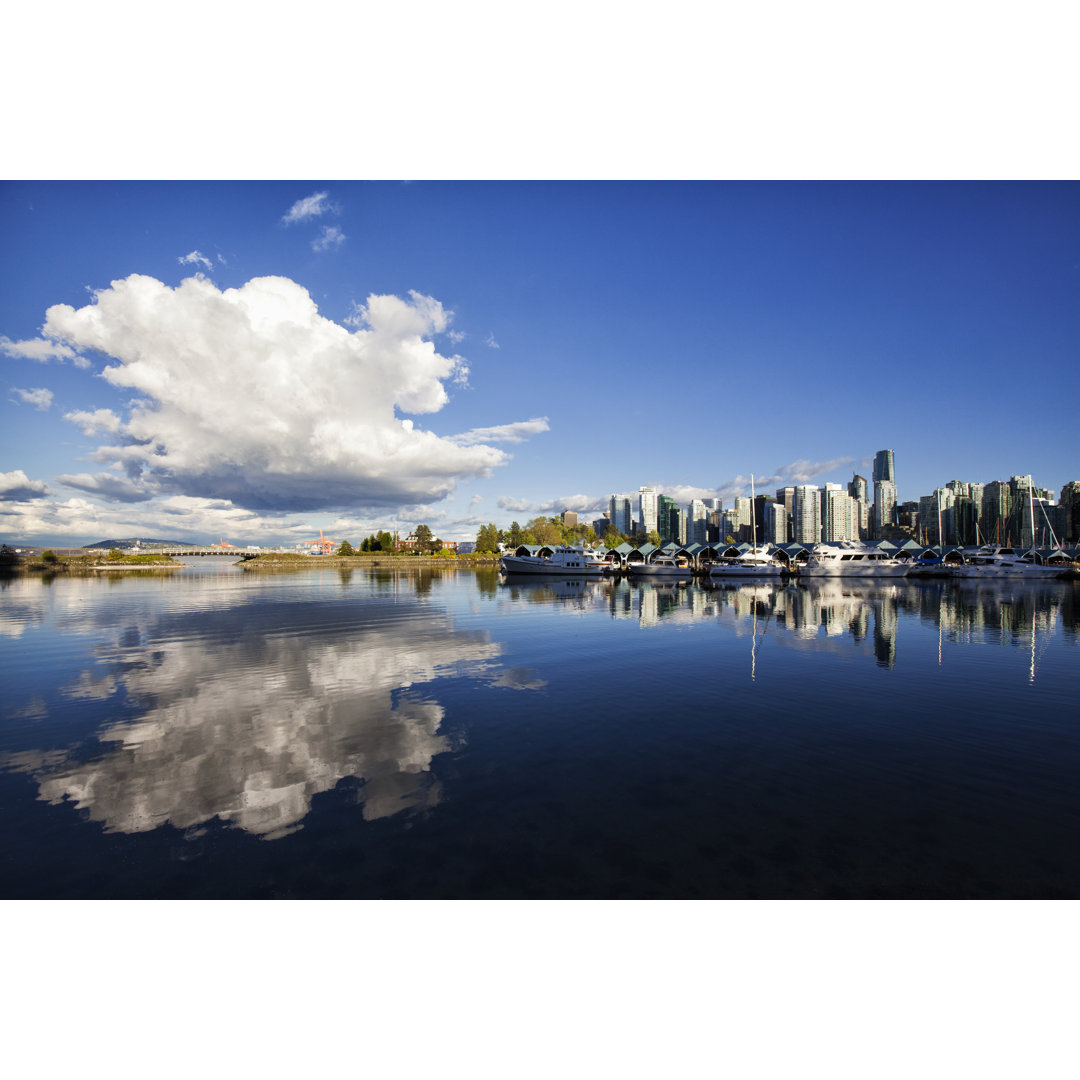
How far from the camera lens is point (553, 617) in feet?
116

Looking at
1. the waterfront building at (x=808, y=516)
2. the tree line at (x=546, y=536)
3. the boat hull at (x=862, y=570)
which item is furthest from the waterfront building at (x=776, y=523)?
the boat hull at (x=862, y=570)

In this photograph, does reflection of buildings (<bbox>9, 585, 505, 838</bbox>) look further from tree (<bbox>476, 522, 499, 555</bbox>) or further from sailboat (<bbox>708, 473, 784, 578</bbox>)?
tree (<bbox>476, 522, 499, 555</bbox>)

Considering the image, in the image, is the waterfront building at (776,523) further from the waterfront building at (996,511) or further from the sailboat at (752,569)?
the sailboat at (752,569)

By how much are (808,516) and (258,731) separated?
8265 inches

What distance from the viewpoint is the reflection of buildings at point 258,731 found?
8797 millimetres

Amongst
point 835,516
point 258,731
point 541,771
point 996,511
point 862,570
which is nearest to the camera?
point 541,771

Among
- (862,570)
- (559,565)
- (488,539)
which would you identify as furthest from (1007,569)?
(488,539)

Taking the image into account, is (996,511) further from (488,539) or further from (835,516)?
(488,539)

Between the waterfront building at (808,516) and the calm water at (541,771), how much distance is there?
18507 centimetres

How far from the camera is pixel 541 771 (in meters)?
9.96

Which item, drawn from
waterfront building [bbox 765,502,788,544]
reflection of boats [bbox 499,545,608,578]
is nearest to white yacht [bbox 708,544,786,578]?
reflection of boats [bbox 499,545,608,578]

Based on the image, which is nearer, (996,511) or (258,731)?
(258,731)
